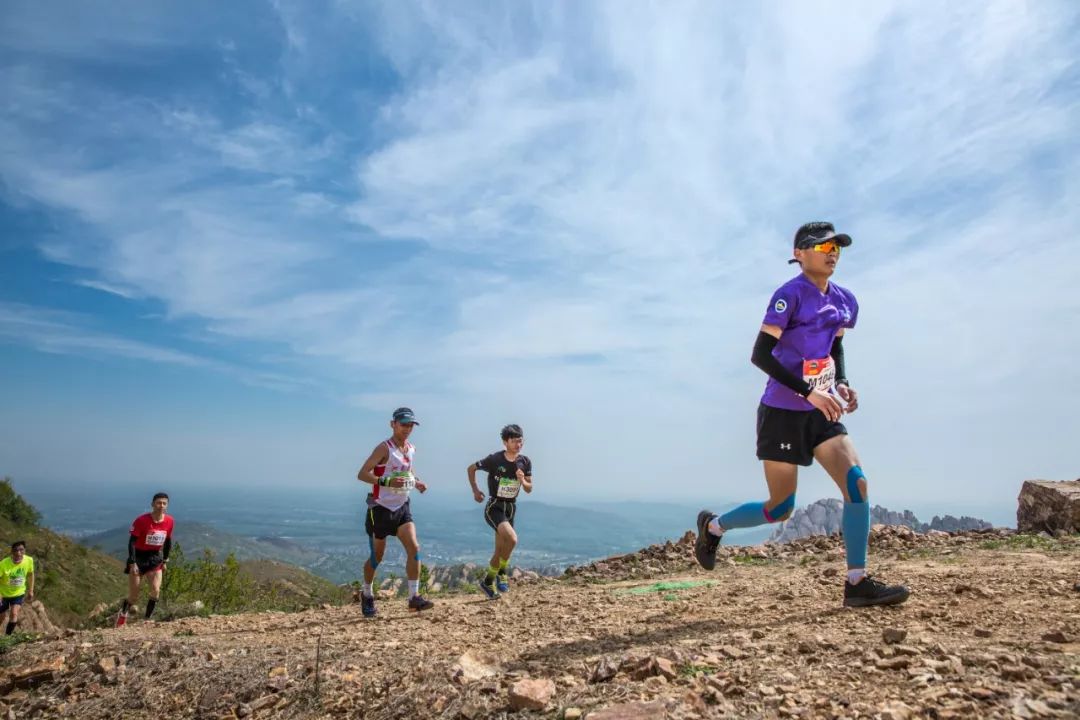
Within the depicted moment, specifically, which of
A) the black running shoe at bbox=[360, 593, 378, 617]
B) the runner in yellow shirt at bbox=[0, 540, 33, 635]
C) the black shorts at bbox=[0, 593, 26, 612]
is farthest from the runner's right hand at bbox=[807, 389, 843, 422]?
the black shorts at bbox=[0, 593, 26, 612]

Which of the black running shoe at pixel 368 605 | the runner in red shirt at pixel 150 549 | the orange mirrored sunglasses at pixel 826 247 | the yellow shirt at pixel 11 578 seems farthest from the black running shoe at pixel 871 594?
the yellow shirt at pixel 11 578

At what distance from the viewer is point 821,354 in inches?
205

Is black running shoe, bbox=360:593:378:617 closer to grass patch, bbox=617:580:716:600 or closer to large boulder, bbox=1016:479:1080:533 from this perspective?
grass patch, bbox=617:580:716:600

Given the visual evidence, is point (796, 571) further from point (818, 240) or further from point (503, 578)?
point (818, 240)

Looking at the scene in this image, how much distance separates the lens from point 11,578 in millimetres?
12023

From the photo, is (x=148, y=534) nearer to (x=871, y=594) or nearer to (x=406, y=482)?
(x=406, y=482)

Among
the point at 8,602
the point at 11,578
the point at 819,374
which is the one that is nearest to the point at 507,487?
the point at 819,374

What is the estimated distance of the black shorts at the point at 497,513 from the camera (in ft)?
29.3

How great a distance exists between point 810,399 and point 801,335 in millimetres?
614

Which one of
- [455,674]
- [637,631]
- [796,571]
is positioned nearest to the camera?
[455,674]

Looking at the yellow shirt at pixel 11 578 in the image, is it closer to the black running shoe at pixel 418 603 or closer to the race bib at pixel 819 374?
the black running shoe at pixel 418 603

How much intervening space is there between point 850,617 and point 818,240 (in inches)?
113

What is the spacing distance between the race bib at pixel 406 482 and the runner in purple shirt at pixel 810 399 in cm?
423

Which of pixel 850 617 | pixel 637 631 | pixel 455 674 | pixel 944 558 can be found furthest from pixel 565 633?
pixel 944 558
